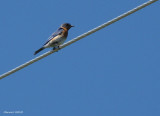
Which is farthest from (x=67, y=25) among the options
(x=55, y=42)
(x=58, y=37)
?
(x=55, y=42)

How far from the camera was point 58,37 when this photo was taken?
13.1 meters

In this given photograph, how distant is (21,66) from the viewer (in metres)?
8.77

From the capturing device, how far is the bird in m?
12.8

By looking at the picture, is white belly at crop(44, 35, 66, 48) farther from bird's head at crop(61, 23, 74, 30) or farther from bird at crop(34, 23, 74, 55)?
bird's head at crop(61, 23, 74, 30)

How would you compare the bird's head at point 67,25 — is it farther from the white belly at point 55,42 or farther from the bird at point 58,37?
the white belly at point 55,42

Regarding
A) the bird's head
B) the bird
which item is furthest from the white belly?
the bird's head

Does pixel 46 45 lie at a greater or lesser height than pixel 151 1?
greater

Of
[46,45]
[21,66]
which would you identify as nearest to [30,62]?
[21,66]

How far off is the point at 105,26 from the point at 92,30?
292 mm

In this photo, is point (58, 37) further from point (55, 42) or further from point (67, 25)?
point (67, 25)

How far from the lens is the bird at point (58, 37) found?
12789mm

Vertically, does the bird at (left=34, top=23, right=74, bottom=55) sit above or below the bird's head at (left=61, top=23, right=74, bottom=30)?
below

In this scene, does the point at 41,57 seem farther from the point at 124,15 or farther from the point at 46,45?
the point at 46,45

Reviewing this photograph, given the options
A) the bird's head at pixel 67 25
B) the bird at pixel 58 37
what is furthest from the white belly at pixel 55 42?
the bird's head at pixel 67 25
